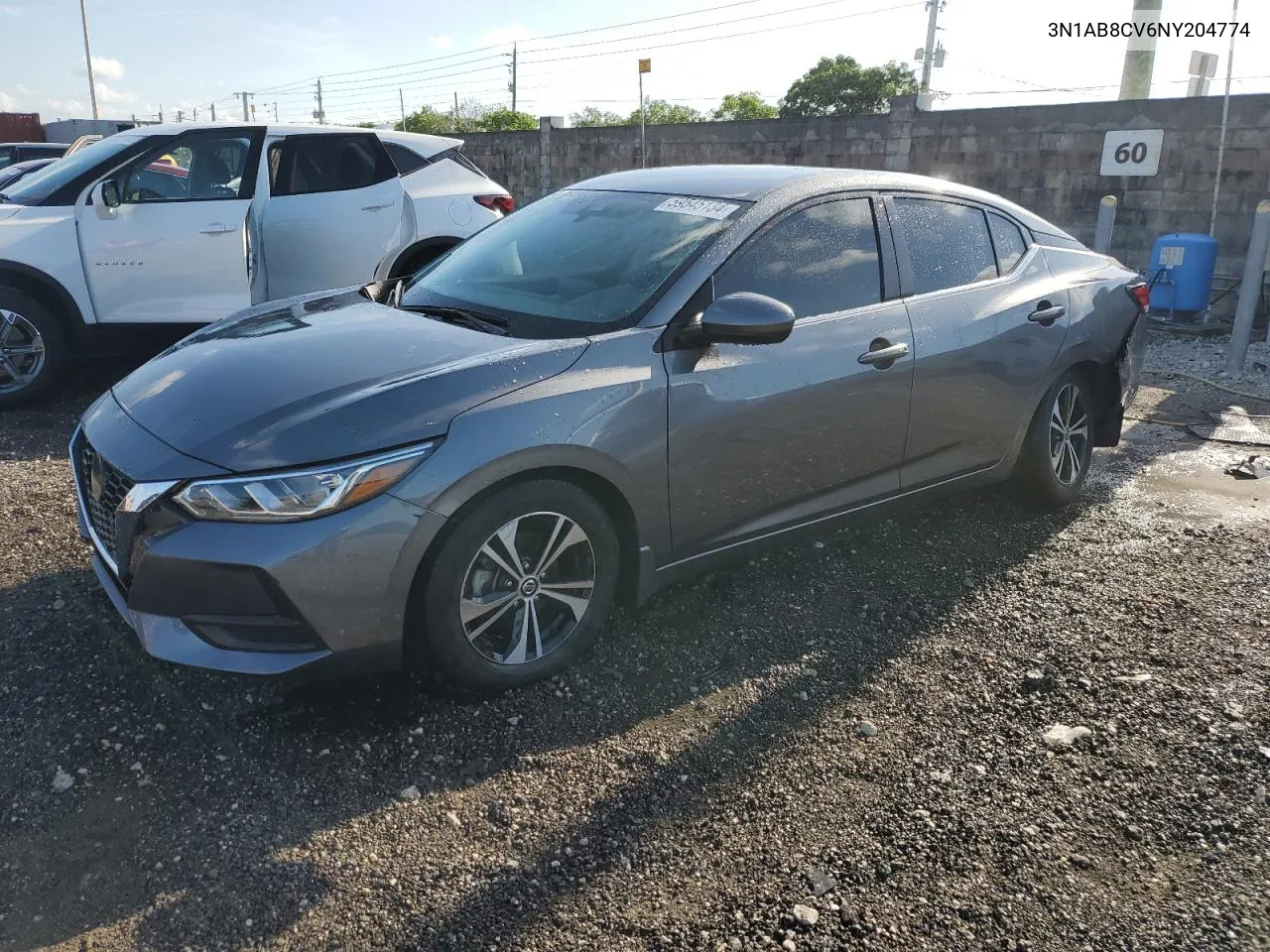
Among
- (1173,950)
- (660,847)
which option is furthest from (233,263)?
(1173,950)

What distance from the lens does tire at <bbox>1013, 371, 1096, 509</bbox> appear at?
15.3 feet

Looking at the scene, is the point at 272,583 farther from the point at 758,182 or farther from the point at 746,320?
the point at 758,182

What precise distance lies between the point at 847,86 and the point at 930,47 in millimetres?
13188

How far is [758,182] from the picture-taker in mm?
3828

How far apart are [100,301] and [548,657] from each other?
15.2 feet

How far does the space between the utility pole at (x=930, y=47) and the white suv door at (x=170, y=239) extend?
3551 centimetres

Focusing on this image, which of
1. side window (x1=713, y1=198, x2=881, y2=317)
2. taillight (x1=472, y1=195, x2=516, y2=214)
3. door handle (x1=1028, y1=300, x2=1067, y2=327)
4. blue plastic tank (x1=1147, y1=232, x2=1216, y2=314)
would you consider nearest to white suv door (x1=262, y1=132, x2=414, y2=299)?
taillight (x1=472, y1=195, x2=516, y2=214)

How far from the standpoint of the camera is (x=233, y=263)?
652 centimetres

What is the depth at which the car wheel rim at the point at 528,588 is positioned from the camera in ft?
9.74

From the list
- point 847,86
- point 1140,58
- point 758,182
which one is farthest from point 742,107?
Answer: point 758,182

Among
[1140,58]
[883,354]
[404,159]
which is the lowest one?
[883,354]

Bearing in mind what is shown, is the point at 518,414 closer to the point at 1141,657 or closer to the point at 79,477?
the point at 79,477

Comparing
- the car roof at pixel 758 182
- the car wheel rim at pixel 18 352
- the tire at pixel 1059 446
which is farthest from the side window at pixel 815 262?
the car wheel rim at pixel 18 352

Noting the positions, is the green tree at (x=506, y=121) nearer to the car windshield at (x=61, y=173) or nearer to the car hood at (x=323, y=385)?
the car windshield at (x=61, y=173)
